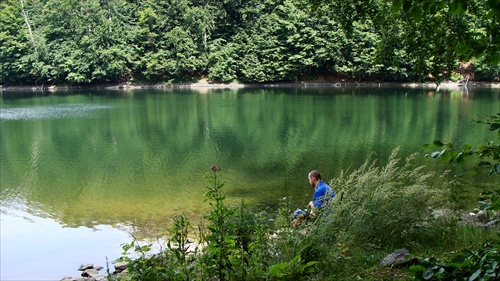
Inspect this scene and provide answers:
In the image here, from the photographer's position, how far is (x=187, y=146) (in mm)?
20266

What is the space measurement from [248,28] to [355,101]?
26682 millimetres

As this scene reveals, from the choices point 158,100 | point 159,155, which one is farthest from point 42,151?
point 158,100

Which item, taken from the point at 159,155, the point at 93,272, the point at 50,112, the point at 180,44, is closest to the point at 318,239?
the point at 93,272

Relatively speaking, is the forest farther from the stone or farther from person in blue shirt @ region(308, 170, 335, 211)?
person in blue shirt @ region(308, 170, 335, 211)

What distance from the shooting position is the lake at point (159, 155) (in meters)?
10.2

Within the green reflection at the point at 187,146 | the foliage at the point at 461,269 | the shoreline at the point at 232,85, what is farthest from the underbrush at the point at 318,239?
the shoreline at the point at 232,85

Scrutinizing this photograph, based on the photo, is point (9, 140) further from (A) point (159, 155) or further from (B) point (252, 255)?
(B) point (252, 255)

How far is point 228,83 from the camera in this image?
186 ft

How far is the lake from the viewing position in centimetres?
1016

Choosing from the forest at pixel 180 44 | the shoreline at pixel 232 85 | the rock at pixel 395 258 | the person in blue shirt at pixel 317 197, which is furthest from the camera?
the forest at pixel 180 44

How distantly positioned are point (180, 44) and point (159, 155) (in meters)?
39.1

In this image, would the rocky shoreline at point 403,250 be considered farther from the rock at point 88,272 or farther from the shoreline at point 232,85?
the shoreline at point 232,85

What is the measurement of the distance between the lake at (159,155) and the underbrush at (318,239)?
0.66 metres

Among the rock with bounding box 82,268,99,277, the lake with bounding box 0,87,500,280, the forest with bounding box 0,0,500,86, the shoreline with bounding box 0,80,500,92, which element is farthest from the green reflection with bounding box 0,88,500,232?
the forest with bounding box 0,0,500,86
